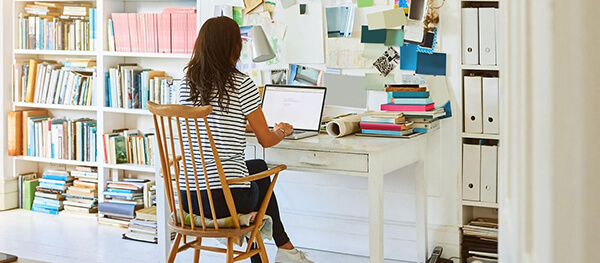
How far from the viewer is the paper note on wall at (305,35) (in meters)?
3.38

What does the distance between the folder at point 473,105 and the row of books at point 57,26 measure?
231 centimetres

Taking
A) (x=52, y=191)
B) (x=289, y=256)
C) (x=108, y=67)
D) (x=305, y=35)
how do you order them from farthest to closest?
(x=52, y=191) < (x=108, y=67) < (x=305, y=35) < (x=289, y=256)

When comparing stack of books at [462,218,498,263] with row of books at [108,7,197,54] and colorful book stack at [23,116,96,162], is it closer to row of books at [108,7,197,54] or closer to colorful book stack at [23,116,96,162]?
row of books at [108,7,197,54]

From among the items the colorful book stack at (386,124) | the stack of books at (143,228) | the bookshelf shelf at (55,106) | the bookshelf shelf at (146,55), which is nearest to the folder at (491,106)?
the colorful book stack at (386,124)

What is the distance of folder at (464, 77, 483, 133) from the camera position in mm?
3068

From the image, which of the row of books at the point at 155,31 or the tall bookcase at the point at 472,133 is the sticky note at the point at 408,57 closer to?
the tall bookcase at the point at 472,133

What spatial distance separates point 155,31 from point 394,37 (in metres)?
1.48

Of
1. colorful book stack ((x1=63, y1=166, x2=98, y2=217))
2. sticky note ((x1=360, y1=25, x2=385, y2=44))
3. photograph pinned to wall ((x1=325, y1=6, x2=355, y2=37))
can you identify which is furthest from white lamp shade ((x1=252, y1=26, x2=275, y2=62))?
colorful book stack ((x1=63, y1=166, x2=98, y2=217))

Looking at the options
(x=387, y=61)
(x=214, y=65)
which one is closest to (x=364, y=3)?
(x=387, y=61)

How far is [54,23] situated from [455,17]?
2.58 metres

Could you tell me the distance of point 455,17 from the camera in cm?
308

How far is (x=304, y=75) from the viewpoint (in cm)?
344

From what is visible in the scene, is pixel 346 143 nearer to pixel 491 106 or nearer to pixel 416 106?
pixel 416 106

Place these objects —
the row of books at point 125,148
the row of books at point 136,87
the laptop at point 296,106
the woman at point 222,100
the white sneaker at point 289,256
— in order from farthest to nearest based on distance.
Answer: the row of books at point 125,148, the row of books at point 136,87, the laptop at point 296,106, the white sneaker at point 289,256, the woman at point 222,100
